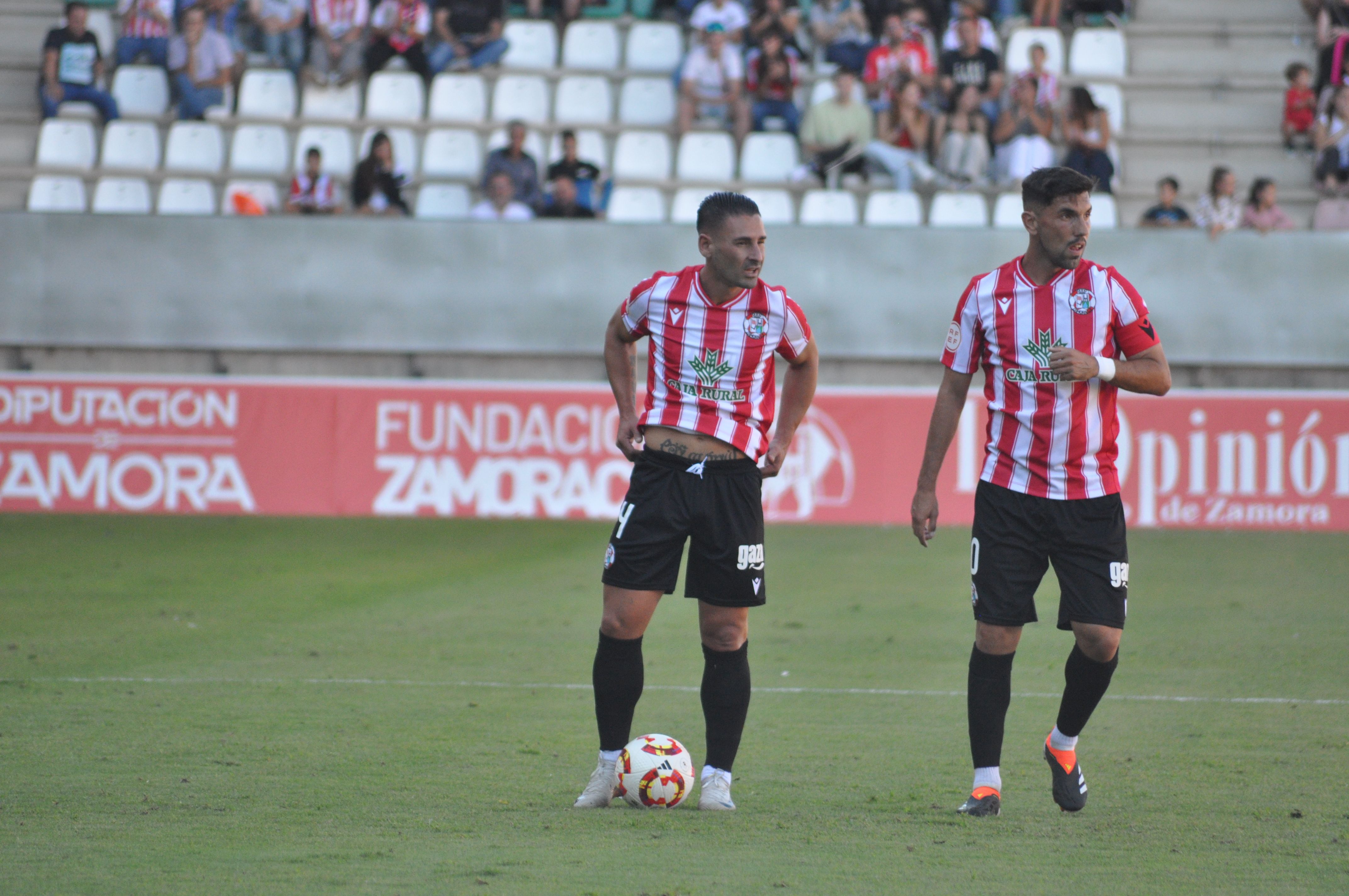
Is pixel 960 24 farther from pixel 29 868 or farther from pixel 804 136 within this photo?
pixel 29 868

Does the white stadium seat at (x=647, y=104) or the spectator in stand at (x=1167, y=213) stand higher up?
the white stadium seat at (x=647, y=104)

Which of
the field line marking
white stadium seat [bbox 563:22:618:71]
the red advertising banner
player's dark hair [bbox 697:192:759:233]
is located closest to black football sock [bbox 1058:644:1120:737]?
player's dark hair [bbox 697:192:759:233]

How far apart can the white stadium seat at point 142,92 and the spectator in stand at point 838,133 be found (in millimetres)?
7614

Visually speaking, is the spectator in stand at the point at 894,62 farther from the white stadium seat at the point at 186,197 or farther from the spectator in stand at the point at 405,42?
the white stadium seat at the point at 186,197

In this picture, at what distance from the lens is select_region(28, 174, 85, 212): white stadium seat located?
57.3ft

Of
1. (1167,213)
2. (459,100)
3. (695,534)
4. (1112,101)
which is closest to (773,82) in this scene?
(459,100)

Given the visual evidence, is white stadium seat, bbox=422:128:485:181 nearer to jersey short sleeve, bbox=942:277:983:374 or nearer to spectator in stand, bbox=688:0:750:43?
spectator in stand, bbox=688:0:750:43

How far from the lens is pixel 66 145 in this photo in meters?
18.0

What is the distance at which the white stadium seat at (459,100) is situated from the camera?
18422 millimetres

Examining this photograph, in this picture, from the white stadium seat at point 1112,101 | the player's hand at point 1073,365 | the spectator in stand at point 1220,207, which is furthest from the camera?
the white stadium seat at point 1112,101

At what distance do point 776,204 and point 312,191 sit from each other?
493cm

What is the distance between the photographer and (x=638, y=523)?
5070 millimetres

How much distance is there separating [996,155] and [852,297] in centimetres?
247

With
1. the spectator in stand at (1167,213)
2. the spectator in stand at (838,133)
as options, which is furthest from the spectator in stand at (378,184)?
the spectator in stand at (1167,213)
